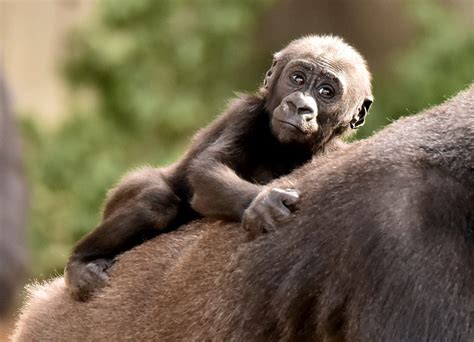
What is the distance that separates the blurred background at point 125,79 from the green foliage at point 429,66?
0.6 inches

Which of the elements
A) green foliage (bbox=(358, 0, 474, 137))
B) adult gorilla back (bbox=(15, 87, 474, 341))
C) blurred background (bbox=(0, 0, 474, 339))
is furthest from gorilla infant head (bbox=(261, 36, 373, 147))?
blurred background (bbox=(0, 0, 474, 339))

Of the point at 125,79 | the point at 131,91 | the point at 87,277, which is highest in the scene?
the point at 125,79

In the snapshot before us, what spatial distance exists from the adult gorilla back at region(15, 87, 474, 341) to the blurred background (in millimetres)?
8007

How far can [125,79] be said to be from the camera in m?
13.0

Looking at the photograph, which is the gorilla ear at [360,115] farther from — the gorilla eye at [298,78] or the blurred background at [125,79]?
the blurred background at [125,79]

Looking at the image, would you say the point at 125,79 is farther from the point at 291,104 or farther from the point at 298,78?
the point at 291,104

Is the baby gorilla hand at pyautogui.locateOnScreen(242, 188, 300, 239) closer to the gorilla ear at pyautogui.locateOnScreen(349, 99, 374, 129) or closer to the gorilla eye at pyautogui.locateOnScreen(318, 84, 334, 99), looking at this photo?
the gorilla eye at pyautogui.locateOnScreen(318, 84, 334, 99)

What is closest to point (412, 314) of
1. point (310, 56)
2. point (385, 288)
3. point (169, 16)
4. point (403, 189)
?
point (385, 288)

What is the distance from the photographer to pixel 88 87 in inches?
531

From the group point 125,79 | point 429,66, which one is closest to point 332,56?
point 429,66

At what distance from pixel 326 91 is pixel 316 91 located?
0.04 m

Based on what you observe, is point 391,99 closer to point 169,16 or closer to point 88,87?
point 169,16

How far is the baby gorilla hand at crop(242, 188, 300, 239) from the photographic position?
10.5 feet

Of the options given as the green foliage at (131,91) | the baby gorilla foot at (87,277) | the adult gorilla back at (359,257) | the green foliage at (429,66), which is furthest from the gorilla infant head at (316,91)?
the green foliage at (131,91)
